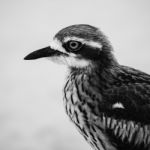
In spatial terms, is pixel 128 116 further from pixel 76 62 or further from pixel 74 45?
pixel 74 45

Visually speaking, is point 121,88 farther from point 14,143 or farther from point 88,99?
point 14,143

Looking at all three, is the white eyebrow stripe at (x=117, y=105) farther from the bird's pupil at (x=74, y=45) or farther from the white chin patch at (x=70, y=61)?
the bird's pupil at (x=74, y=45)

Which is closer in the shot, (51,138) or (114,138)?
(114,138)

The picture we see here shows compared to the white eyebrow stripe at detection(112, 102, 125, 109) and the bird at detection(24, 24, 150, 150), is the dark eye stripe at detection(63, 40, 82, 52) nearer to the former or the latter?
the bird at detection(24, 24, 150, 150)

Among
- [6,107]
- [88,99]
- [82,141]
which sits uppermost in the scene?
[88,99]

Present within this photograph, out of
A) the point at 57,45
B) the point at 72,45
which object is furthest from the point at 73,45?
the point at 57,45

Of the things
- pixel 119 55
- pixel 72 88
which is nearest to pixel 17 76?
pixel 119 55

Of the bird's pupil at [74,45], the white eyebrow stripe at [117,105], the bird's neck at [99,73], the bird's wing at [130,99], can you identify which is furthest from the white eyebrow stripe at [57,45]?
the white eyebrow stripe at [117,105]
